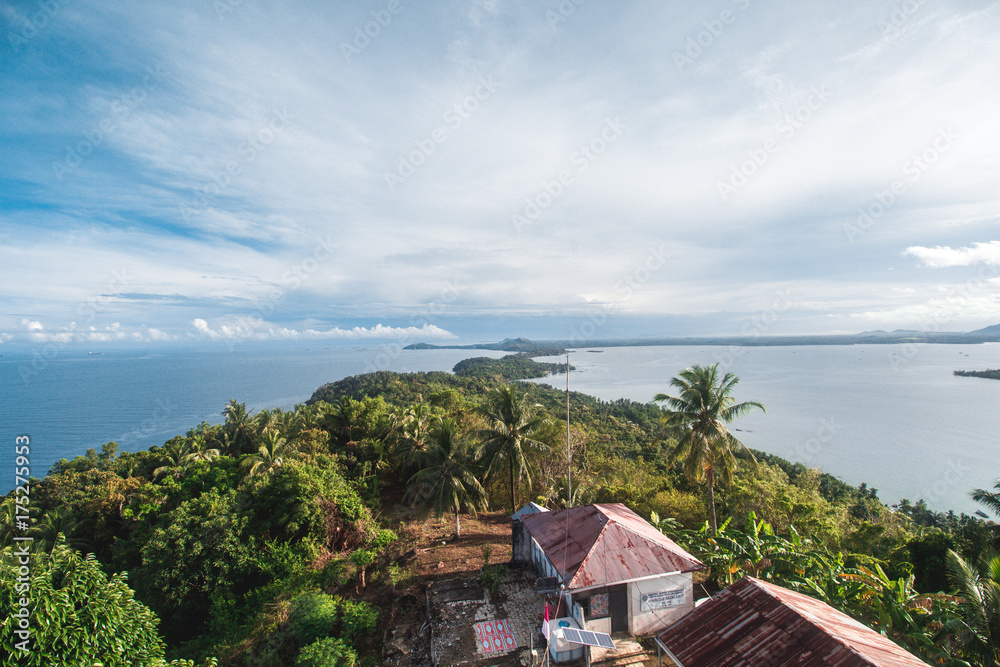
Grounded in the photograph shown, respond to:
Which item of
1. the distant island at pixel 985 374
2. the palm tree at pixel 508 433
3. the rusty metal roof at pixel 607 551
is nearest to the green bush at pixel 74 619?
the rusty metal roof at pixel 607 551

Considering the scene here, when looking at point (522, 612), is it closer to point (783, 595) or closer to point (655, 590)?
point (655, 590)

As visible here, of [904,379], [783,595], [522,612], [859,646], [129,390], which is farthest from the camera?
[904,379]

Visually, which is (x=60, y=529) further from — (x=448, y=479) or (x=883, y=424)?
(x=883, y=424)

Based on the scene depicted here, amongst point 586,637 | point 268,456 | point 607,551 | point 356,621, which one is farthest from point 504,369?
point 586,637

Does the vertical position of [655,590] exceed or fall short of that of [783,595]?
it falls short

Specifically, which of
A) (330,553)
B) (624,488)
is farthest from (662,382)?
(330,553)

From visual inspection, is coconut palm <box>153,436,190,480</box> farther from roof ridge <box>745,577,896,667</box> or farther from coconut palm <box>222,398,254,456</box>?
roof ridge <box>745,577,896,667</box>
